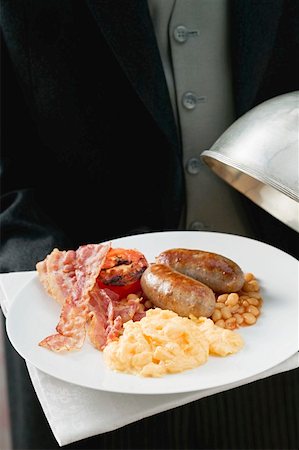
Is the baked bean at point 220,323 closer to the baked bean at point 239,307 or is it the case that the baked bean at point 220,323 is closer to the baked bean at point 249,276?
the baked bean at point 239,307

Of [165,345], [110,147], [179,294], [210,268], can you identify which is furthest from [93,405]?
[110,147]

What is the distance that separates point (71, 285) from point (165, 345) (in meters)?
0.26

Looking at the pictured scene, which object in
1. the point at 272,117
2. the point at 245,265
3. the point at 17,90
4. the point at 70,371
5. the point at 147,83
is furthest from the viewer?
the point at 17,90

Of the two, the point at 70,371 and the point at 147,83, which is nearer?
the point at 70,371

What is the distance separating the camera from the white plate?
1319 millimetres

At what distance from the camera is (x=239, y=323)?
149cm

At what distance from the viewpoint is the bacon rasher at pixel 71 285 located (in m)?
1.42

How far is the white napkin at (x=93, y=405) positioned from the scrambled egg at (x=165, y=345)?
0.15ft

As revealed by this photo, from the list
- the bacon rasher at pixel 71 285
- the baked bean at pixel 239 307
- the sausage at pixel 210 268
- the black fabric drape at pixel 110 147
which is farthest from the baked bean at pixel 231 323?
the black fabric drape at pixel 110 147

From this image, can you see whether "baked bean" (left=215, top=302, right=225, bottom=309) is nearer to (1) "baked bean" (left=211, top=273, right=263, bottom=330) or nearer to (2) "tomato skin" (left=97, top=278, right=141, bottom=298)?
(1) "baked bean" (left=211, top=273, right=263, bottom=330)

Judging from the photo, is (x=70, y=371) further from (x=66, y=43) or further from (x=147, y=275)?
(x=66, y=43)

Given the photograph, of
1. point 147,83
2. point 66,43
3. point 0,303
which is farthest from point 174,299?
point 66,43

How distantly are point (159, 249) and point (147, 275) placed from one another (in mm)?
208

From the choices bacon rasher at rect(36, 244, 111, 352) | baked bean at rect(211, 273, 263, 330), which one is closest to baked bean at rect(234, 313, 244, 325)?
baked bean at rect(211, 273, 263, 330)
